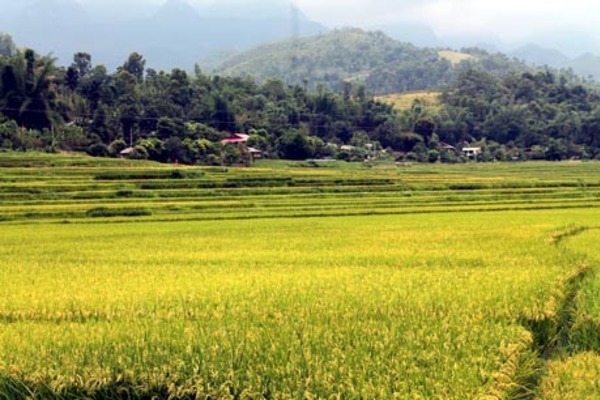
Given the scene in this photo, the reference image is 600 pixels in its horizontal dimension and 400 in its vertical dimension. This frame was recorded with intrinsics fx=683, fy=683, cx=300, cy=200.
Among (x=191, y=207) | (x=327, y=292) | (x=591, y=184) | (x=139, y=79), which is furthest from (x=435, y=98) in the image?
(x=327, y=292)

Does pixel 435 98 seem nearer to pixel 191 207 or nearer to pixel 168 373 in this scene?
pixel 191 207

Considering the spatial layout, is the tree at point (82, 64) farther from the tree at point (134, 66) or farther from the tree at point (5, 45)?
the tree at point (5, 45)

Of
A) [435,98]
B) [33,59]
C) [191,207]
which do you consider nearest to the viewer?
[191,207]

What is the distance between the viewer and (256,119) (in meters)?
72.5

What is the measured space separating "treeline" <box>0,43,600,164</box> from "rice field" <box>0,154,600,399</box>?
127 ft

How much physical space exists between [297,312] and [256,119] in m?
66.9

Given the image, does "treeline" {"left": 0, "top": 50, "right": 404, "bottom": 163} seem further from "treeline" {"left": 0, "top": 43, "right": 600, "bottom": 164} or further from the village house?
the village house

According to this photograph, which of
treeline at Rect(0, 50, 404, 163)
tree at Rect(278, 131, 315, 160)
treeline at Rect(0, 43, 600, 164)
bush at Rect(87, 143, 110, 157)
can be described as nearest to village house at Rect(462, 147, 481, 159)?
treeline at Rect(0, 43, 600, 164)

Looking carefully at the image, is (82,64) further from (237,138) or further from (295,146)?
(295,146)

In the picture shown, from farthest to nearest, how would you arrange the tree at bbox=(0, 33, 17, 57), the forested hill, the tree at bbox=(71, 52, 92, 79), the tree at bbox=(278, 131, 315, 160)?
the forested hill, the tree at bbox=(0, 33, 17, 57), the tree at bbox=(71, 52, 92, 79), the tree at bbox=(278, 131, 315, 160)

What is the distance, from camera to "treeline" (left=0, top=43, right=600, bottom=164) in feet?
181

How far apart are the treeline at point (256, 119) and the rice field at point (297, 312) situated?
127 ft

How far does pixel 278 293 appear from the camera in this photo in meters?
7.44

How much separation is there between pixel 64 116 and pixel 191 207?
3849cm
